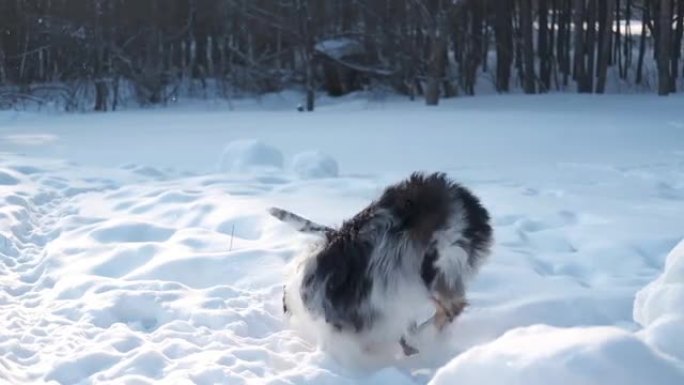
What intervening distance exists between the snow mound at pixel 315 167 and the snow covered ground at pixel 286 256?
0.06ft

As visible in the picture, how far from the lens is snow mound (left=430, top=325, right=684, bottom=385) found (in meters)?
2.10

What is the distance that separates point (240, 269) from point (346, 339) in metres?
1.47

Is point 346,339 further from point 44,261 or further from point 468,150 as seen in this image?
point 468,150

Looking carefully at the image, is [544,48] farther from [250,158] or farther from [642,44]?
[250,158]

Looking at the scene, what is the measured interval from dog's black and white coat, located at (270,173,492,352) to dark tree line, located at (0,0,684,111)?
15.9 m

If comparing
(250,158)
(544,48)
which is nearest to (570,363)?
(250,158)

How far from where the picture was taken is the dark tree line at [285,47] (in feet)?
66.5

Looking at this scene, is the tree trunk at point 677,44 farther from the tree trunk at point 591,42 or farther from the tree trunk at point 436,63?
the tree trunk at point 436,63

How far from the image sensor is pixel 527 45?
21219 millimetres

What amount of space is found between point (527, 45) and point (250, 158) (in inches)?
540

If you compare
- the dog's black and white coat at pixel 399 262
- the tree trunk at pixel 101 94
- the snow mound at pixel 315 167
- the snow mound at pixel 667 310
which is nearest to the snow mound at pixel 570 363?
the snow mound at pixel 667 310

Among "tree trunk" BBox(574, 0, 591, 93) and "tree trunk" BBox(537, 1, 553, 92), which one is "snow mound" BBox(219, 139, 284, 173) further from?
"tree trunk" BBox(537, 1, 553, 92)

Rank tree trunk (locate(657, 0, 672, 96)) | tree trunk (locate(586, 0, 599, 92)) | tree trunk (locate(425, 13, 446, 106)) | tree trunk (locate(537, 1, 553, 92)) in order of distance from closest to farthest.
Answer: tree trunk (locate(425, 13, 446, 106))
tree trunk (locate(657, 0, 672, 96))
tree trunk (locate(586, 0, 599, 92))
tree trunk (locate(537, 1, 553, 92))

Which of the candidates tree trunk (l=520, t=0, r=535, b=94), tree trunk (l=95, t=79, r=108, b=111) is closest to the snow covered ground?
tree trunk (l=95, t=79, r=108, b=111)
